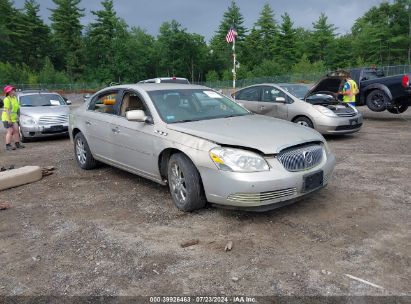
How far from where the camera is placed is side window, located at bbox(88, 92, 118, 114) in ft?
20.2

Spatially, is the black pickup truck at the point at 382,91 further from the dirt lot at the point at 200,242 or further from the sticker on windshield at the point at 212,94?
the sticker on windshield at the point at 212,94

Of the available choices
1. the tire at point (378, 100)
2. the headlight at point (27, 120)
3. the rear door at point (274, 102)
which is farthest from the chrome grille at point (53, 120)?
the tire at point (378, 100)

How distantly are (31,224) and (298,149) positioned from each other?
3.23 m

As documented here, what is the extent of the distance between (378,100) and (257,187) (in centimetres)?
1021

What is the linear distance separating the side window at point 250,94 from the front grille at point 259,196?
6.75m

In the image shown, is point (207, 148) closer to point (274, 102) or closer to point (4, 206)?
point (4, 206)

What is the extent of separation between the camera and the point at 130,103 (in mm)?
5789

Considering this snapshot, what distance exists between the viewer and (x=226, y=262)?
3.44 meters

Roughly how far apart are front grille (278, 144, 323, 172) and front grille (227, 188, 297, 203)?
272 millimetres

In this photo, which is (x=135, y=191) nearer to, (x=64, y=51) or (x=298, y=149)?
(x=298, y=149)

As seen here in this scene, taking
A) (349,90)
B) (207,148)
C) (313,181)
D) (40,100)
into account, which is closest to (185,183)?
(207,148)

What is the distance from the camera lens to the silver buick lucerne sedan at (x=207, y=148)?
4.07 m

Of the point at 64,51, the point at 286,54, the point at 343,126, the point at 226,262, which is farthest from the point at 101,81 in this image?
the point at 226,262

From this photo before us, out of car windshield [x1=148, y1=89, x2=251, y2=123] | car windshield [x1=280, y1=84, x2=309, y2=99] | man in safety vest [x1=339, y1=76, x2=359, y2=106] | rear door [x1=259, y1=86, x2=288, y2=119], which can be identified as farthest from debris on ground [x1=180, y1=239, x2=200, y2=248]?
man in safety vest [x1=339, y1=76, x2=359, y2=106]
